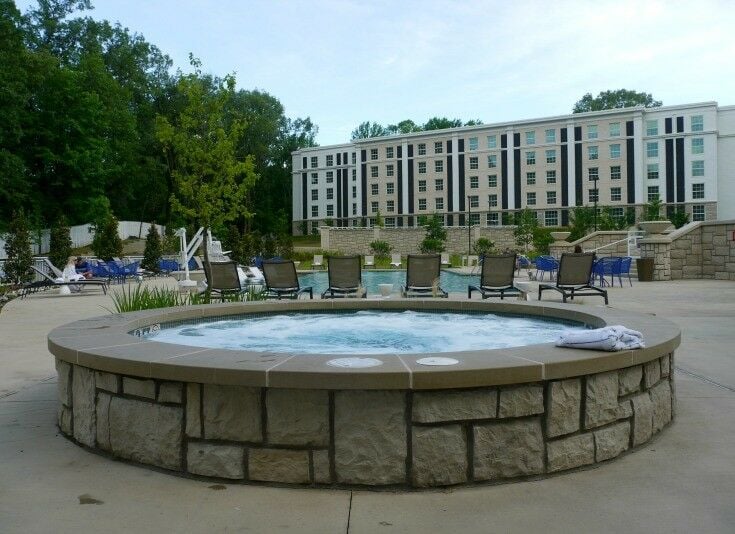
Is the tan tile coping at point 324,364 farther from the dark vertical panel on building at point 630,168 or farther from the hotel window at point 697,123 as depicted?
the hotel window at point 697,123

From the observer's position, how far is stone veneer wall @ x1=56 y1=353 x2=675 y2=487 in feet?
9.30

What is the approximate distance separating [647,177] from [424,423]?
183 feet

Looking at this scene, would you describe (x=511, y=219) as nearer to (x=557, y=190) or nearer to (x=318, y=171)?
(x=557, y=190)

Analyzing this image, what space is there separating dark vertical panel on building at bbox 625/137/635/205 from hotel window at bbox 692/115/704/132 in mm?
4920

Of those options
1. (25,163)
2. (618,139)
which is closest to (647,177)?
(618,139)

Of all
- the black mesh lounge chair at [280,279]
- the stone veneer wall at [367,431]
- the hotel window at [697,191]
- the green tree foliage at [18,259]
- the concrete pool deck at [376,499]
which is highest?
the hotel window at [697,191]

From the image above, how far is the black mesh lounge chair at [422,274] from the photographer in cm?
1027

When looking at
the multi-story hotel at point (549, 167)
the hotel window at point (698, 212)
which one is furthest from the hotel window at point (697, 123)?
the hotel window at point (698, 212)

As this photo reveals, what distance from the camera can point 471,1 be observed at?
35.2 feet

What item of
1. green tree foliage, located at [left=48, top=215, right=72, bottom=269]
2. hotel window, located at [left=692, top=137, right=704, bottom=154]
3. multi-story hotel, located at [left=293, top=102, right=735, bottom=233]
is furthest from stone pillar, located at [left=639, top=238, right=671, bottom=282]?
hotel window, located at [left=692, top=137, right=704, bottom=154]

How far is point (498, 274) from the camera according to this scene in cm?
1041

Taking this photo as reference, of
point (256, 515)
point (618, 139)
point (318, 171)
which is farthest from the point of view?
point (318, 171)

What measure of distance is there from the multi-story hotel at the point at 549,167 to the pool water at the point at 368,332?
140 feet

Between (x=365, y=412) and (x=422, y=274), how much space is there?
761cm
